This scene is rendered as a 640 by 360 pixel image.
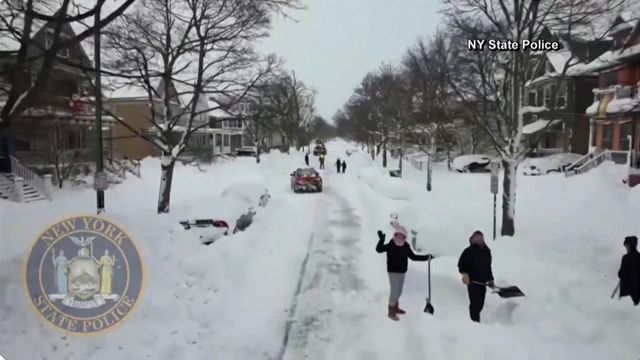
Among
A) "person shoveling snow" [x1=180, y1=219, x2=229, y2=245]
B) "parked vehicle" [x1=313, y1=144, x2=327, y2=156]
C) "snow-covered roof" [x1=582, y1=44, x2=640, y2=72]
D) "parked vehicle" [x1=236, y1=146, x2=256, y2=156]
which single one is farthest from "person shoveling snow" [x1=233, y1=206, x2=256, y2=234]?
"parked vehicle" [x1=313, y1=144, x2=327, y2=156]

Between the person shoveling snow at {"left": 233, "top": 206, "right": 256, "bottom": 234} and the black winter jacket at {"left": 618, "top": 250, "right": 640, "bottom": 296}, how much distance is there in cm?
761

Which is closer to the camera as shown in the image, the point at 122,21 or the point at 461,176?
the point at 122,21

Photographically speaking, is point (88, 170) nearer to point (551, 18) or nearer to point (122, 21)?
point (122, 21)

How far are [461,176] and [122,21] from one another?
808 cm

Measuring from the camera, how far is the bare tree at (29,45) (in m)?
4.32

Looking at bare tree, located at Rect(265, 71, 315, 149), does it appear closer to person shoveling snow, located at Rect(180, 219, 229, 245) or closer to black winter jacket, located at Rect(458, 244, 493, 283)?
person shoveling snow, located at Rect(180, 219, 229, 245)

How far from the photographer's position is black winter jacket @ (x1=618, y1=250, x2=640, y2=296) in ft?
14.4

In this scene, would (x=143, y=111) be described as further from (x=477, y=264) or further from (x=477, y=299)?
(x=477, y=299)

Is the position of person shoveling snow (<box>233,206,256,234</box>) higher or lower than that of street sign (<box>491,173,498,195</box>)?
lower

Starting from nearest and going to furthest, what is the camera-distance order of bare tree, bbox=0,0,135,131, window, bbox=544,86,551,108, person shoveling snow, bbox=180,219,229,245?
1. bare tree, bbox=0,0,135,131
2. window, bbox=544,86,551,108
3. person shoveling snow, bbox=180,219,229,245

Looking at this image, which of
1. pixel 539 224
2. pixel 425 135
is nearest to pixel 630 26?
pixel 539 224

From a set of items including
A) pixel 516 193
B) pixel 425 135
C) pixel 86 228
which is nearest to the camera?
pixel 86 228

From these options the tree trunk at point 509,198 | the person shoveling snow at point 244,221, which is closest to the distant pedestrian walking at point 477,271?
the tree trunk at point 509,198

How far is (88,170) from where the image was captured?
14.1 meters
